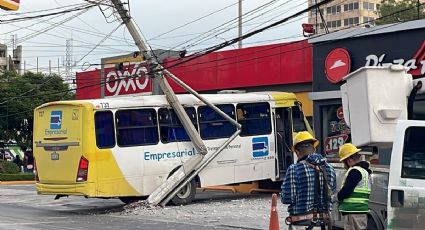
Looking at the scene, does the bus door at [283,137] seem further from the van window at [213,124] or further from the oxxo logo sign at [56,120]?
the oxxo logo sign at [56,120]

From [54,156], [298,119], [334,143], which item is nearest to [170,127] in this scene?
[54,156]

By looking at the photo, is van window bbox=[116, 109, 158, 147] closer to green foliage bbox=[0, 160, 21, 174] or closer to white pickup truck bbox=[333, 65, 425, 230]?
white pickup truck bbox=[333, 65, 425, 230]

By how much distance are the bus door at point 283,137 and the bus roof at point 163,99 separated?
19.3 inches

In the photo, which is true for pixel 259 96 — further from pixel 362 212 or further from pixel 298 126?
pixel 362 212

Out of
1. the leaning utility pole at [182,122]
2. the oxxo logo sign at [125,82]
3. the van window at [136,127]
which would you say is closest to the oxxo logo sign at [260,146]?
the leaning utility pole at [182,122]

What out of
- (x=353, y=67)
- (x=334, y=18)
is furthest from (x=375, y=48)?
(x=334, y=18)

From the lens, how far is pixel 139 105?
19.1 metres

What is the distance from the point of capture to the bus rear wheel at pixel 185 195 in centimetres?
1958

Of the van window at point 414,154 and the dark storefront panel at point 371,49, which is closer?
the van window at point 414,154

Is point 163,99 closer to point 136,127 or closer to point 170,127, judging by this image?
point 170,127

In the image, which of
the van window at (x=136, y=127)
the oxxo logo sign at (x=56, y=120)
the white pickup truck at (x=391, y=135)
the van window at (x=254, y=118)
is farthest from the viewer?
the van window at (x=254, y=118)

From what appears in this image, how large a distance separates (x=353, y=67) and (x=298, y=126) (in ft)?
8.98

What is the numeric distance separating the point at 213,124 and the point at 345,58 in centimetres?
426

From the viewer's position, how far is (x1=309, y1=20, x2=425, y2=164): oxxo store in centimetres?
1886
